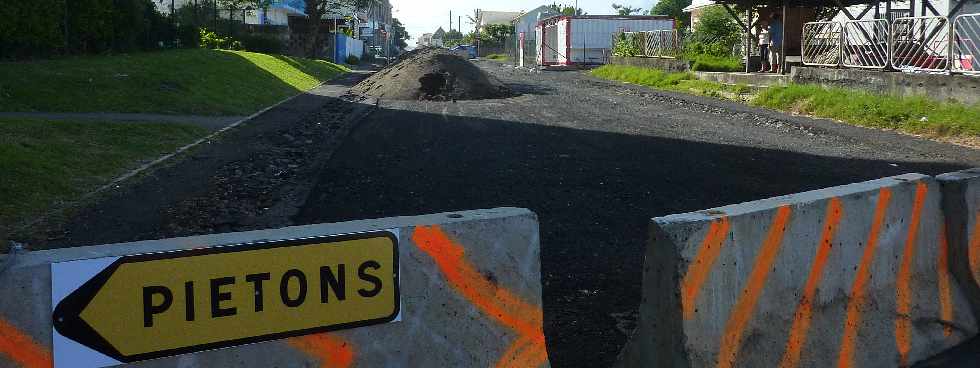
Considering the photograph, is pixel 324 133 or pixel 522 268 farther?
pixel 324 133

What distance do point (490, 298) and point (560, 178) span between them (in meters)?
7.42

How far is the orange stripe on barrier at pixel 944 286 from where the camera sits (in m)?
5.01

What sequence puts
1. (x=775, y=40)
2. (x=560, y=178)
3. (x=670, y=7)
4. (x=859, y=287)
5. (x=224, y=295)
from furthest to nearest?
1. (x=670, y=7)
2. (x=775, y=40)
3. (x=560, y=178)
4. (x=859, y=287)
5. (x=224, y=295)

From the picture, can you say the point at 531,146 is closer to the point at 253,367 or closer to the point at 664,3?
the point at 253,367

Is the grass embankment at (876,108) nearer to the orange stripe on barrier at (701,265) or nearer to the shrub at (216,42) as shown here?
the orange stripe on barrier at (701,265)

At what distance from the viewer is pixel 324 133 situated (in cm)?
1683

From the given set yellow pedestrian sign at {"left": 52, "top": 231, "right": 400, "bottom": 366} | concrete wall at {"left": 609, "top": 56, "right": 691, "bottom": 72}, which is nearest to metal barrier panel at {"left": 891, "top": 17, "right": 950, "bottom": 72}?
concrete wall at {"left": 609, "top": 56, "right": 691, "bottom": 72}

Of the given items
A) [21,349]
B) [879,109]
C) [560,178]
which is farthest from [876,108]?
[21,349]

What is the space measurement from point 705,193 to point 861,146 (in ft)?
16.8

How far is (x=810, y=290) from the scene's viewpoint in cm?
438

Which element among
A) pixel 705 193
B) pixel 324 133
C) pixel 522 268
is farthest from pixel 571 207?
pixel 324 133

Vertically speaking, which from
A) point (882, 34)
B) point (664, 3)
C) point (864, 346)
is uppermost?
point (664, 3)

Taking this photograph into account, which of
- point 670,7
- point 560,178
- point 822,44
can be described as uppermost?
point 670,7

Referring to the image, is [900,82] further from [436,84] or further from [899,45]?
[436,84]
